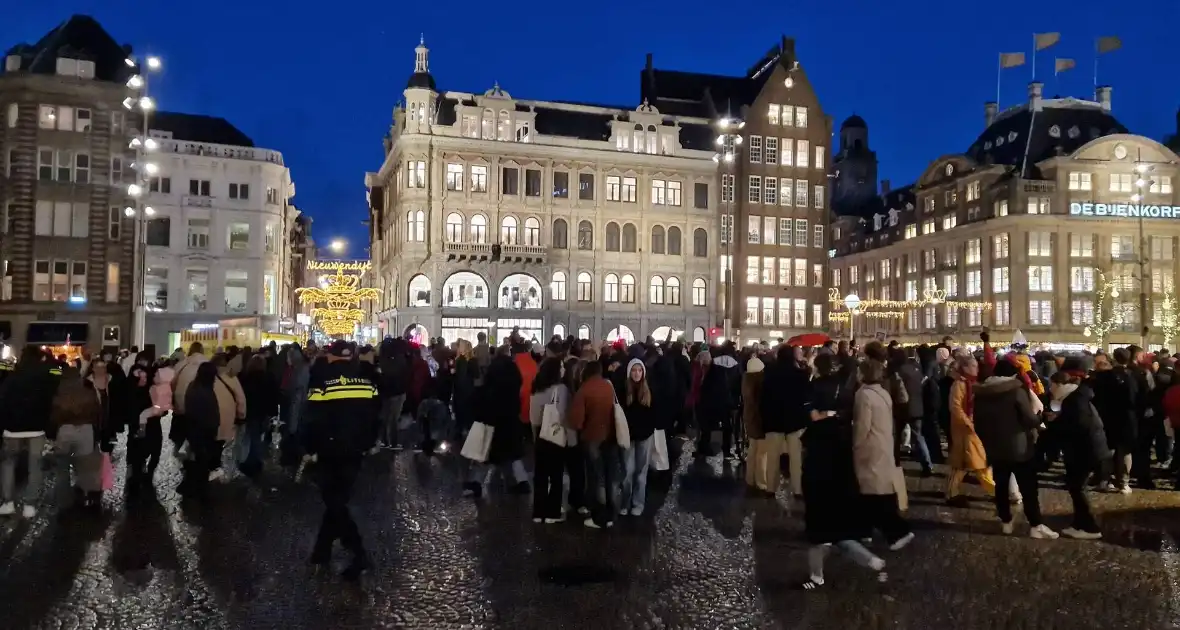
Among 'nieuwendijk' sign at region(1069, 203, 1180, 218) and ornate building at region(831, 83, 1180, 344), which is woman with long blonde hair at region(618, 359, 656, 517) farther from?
'nieuwendijk' sign at region(1069, 203, 1180, 218)

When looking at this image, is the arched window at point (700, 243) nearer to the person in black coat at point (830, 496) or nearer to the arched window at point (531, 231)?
the arched window at point (531, 231)

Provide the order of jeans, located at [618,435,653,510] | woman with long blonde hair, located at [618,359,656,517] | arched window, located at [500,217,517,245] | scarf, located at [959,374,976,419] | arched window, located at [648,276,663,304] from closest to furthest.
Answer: woman with long blonde hair, located at [618,359,656,517] < jeans, located at [618,435,653,510] < scarf, located at [959,374,976,419] < arched window, located at [500,217,517,245] < arched window, located at [648,276,663,304]

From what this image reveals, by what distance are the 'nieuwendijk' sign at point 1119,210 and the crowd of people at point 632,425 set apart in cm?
5206

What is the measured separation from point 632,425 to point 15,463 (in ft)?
22.7

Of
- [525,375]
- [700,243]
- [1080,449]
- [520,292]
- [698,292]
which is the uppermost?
[700,243]

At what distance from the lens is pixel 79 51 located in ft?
153

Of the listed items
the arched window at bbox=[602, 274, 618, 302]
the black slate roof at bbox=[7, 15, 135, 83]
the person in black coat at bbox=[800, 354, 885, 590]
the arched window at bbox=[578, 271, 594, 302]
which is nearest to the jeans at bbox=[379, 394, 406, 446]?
the person in black coat at bbox=[800, 354, 885, 590]

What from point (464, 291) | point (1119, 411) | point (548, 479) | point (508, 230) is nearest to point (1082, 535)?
point (1119, 411)

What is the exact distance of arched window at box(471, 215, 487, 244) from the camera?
163 feet

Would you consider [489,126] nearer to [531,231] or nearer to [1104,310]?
[531,231]

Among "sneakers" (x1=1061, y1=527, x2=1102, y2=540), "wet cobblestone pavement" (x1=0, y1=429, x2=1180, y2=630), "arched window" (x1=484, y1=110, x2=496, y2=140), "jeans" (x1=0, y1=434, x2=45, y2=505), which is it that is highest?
"arched window" (x1=484, y1=110, x2=496, y2=140)

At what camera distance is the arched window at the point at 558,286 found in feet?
169

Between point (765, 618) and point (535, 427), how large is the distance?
4.58 m

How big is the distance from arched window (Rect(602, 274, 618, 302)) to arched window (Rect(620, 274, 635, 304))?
0.99ft
